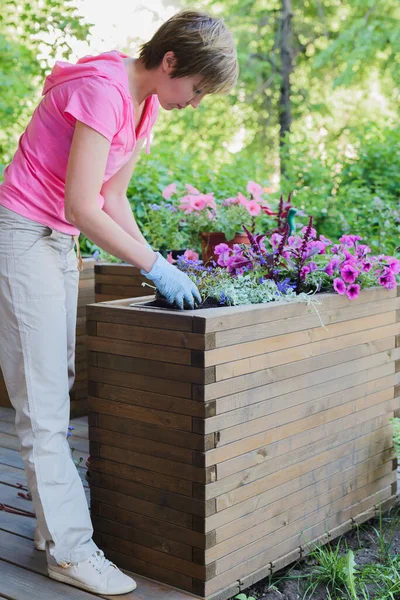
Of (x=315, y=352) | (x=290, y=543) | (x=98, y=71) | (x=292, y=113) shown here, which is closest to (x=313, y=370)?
(x=315, y=352)

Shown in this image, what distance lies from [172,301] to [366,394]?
827 millimetres

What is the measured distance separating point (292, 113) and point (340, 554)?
27.2 ft

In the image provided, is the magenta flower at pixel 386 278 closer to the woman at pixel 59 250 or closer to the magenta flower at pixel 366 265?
the magenta flower at pixel 366 265

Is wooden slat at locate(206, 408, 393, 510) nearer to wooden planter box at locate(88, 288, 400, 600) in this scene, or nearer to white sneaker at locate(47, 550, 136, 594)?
wooden planter box at locate(88, 288, 400, 600)


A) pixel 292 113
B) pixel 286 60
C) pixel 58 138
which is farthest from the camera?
pixel 292 113

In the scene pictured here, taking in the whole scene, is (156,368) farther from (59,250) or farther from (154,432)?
(59,250)

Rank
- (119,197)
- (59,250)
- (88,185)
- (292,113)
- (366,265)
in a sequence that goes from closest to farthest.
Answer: (88,185), (59,250), (119,197), (366,265), (292,113)

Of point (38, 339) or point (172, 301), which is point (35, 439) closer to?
point (38, 339)

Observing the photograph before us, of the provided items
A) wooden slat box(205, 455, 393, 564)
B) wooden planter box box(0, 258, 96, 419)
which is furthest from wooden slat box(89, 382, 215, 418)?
wooden planter box box(0, 258, 96, 419)

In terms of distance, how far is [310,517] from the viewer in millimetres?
2152

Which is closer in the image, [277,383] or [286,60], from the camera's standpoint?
[277,383]

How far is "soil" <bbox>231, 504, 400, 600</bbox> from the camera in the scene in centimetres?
196

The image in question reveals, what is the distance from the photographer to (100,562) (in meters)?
1.87

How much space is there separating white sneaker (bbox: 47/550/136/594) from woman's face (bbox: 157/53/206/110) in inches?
45.8
